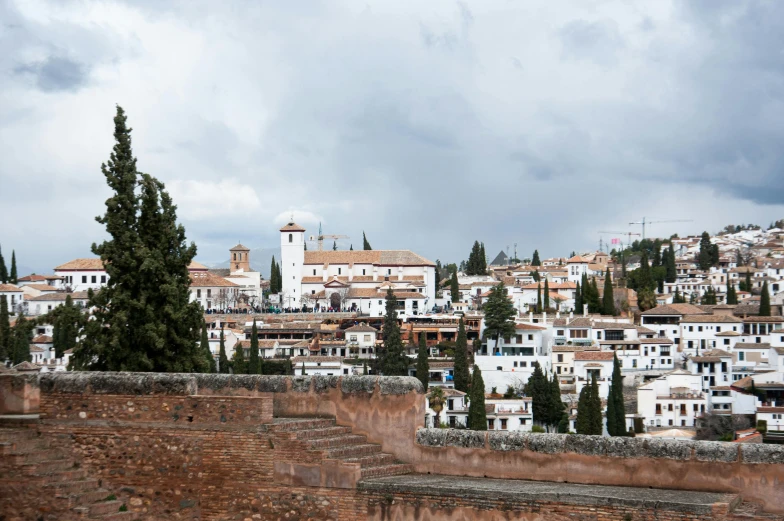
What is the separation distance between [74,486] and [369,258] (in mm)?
97018

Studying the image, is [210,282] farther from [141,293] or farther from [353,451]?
[353,451]

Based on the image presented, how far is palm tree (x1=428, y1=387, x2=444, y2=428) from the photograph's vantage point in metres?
49.4

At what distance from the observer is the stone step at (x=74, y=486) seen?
7.77 metres

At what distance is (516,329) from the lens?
6950cm

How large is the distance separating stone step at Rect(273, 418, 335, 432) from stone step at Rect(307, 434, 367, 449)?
0.20 metres

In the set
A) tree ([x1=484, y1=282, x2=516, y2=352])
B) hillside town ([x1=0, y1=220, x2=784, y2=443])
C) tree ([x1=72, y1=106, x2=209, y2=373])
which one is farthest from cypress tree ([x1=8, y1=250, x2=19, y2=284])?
tree ([x1=72, y1=106, x2=209, y2=373])

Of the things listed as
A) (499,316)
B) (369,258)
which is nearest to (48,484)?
(499,316)

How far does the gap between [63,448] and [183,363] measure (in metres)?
4.40

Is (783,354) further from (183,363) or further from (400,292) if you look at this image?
(183,363)

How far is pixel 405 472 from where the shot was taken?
8.18m

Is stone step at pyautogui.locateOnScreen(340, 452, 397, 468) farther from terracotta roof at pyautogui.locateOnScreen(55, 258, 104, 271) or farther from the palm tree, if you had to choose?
terracotta roof at pyautogui.locateOnScreen(55, 258, 104, 271)

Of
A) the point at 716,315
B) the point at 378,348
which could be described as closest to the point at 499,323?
the point at 378,348

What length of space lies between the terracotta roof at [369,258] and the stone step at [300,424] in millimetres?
93721

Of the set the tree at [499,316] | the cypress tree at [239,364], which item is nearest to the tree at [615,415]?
the tree at [499,316]
